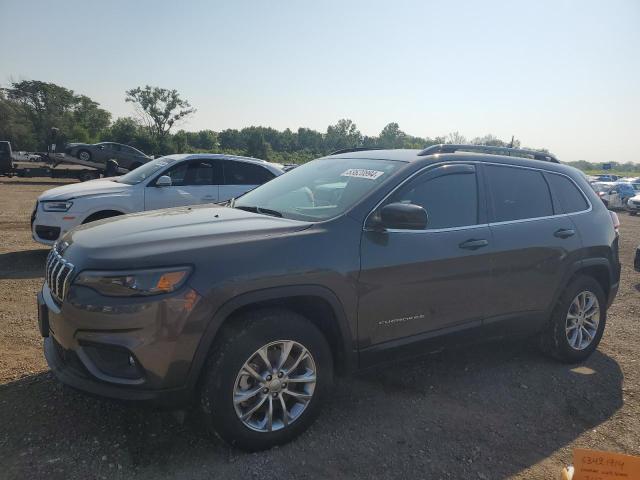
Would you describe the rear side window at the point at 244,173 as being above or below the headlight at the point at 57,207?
above

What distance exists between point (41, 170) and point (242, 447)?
24236 millimetres

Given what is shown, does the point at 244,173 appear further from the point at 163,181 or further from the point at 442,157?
the point at 442,157

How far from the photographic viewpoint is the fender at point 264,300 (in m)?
2.54

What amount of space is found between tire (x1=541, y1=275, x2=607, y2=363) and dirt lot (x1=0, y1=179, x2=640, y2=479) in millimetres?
141

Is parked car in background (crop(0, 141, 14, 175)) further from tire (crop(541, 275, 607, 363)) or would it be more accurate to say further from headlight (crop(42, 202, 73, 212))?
tire (crop(541, 275, 607, 363))

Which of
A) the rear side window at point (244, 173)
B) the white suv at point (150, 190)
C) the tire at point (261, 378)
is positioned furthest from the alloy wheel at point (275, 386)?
the rear side window at point (244, 173)

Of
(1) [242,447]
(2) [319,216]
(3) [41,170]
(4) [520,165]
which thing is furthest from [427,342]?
(3) [41,170]

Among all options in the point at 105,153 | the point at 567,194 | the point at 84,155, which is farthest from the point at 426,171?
the point at 84,155

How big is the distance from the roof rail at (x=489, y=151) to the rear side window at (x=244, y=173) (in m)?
4.75

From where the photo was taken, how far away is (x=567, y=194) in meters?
4.36

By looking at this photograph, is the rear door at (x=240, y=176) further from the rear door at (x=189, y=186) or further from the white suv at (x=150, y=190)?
the rear door at (x=189, y=186)

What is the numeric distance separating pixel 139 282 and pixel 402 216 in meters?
1.53

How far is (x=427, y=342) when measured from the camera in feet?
→ 11.0

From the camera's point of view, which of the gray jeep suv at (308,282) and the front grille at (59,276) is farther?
the front grille at (59,276)
